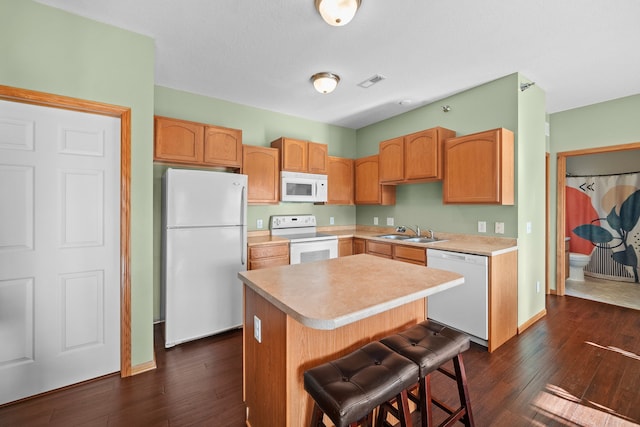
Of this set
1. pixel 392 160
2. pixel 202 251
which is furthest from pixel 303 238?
pixel 392 160

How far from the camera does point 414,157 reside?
3412mm

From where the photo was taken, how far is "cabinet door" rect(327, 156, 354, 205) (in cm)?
425

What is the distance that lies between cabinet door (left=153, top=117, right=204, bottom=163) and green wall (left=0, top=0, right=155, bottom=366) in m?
0.58

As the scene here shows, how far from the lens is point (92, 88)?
201 cm

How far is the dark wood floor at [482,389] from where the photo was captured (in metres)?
1.71

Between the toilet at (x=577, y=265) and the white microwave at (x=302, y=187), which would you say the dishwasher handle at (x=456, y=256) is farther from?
the toilet at (x=577, y=265)

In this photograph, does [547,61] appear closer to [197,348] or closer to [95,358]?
[197,348]

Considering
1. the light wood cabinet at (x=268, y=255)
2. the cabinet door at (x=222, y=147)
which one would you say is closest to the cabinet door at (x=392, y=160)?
the light wood cabinet at (x=268, y=255)

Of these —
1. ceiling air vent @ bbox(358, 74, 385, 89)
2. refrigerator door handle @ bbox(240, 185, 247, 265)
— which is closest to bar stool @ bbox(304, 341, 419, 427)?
refrigerator door handle @ bbox(240, 185, 247, 265)

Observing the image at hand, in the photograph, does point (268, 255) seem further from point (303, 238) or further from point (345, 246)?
point (345, 246)

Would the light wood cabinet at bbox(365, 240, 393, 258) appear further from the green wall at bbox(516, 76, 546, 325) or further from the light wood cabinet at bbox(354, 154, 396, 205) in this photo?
the green wall at bbox(516, 76, 546, 325)

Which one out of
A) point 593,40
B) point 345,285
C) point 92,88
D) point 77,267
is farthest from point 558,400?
point 92,88

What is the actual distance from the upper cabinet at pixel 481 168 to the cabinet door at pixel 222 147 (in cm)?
241

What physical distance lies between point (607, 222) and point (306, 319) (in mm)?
6316
